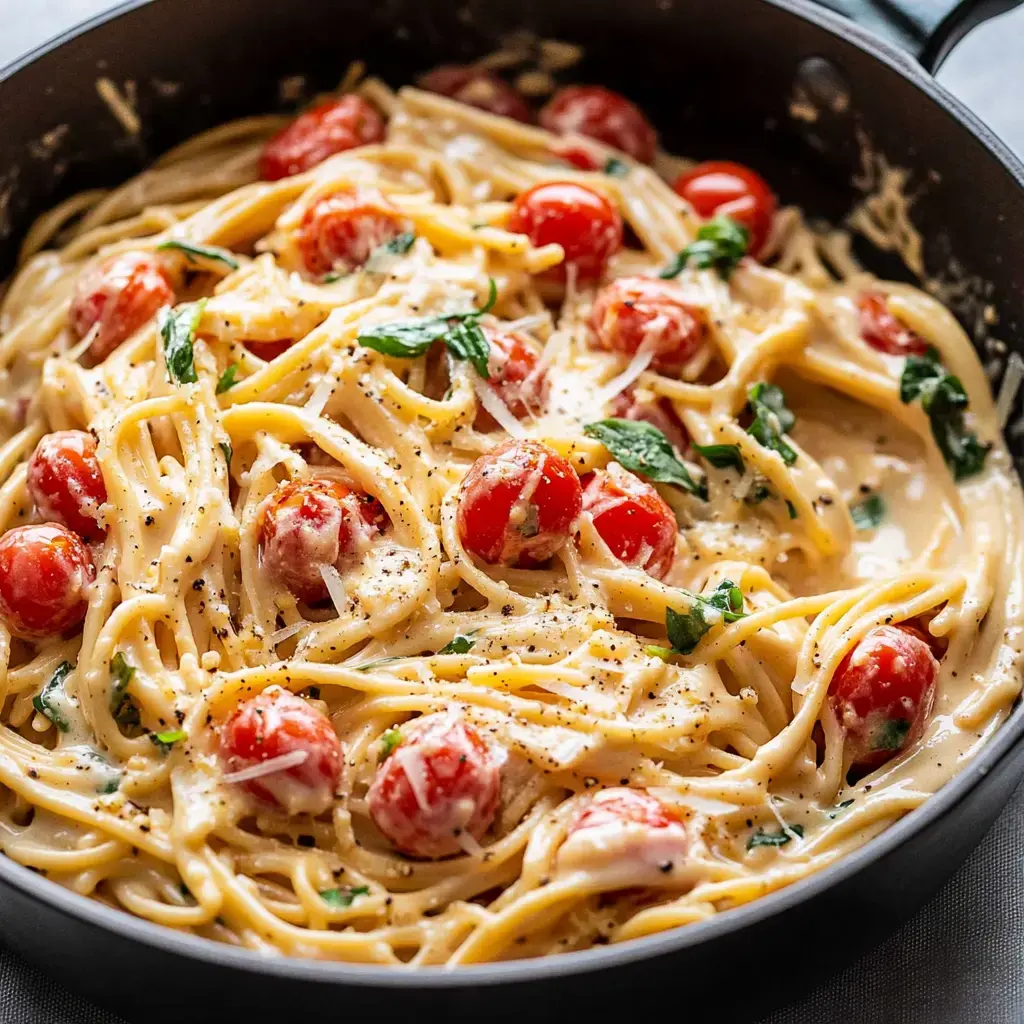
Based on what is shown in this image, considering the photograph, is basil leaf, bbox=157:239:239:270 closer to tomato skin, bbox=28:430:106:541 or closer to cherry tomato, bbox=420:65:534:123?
tomato skin, bbox=28:430:106:541

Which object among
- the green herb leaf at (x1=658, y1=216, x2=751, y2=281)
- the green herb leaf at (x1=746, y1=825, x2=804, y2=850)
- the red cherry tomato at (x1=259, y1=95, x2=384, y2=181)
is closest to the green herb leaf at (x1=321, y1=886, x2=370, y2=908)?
the green herb leaf at (x1=746, y1=825, x2=804, y2=850)

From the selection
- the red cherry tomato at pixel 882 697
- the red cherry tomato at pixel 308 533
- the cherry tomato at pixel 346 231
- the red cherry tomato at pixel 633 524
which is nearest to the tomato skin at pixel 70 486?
the red cherry tomato at pixel 308 533

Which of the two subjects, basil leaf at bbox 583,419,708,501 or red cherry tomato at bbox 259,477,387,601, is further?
basil leaf at bbox 583,419,708,501

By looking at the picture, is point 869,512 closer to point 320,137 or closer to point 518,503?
point 518,503

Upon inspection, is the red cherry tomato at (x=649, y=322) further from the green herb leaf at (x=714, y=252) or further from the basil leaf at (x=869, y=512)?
the basil leaf at (x=869, y=512)

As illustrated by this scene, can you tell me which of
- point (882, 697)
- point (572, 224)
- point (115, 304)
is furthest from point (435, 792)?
point (572, 224)

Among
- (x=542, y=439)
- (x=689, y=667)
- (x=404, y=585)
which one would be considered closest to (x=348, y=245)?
(x=542, y=439)

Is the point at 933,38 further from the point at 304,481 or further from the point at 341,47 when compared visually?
the point at 304,481
